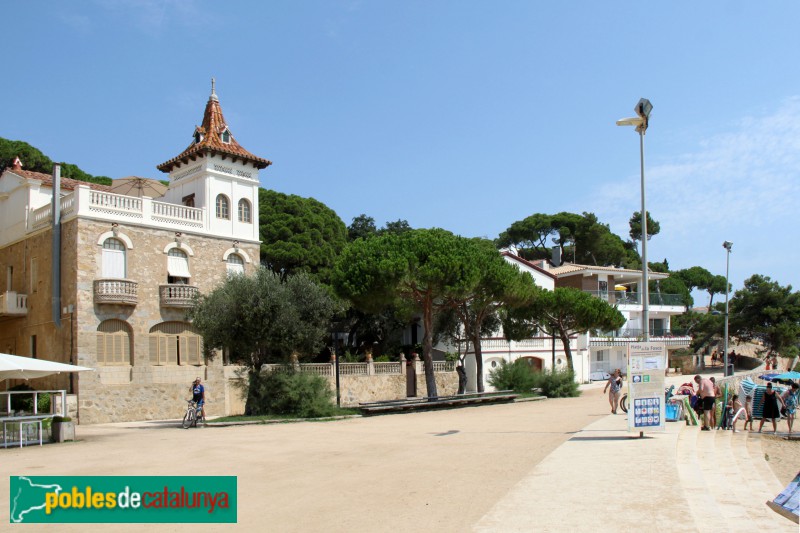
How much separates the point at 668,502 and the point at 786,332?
1908 inches

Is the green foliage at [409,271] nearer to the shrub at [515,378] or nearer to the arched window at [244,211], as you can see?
the shrub at [515,378]

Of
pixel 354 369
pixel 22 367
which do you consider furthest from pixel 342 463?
pixel 354 369

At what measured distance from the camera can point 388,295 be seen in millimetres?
28844

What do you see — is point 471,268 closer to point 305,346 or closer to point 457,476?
point 305,346

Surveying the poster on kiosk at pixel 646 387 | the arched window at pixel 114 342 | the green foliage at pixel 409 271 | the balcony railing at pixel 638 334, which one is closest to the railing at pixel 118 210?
the arched window at pixel 114 342

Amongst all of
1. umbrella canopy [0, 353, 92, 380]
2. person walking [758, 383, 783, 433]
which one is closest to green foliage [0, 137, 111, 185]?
umbrella canopy [0, 353, 92, 380]

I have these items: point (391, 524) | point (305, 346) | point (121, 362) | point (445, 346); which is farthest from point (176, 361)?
point (391, 524)

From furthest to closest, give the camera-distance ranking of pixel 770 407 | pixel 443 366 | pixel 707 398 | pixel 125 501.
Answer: pixel 443 366 → pixel 770 407 → pixel 707 398 → pixel 125 501

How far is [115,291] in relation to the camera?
93.2 feet

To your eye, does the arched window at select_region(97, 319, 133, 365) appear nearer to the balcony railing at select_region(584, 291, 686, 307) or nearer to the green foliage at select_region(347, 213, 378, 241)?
the green foliage at select_region(347, 213, 378, 241)

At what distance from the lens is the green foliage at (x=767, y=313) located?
50.9 m

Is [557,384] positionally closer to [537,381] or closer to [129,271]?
[537,381]

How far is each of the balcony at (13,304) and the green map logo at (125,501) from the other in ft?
76.8

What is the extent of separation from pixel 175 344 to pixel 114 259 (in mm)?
4550
